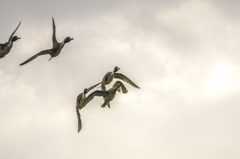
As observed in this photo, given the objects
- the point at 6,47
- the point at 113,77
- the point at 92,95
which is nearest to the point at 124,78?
the point at 113,77

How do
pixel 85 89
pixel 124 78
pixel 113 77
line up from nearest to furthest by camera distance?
pixel 85 89
pixel 113 77
pixel 124 78

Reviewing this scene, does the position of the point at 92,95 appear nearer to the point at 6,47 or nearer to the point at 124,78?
the point at 124,78

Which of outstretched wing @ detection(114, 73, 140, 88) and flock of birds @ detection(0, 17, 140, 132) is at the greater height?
outstretched wing @ detection(114, 73, 140, 88)

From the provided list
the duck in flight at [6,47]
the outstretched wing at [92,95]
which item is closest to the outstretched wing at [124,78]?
the outstretched wing at [92,95]

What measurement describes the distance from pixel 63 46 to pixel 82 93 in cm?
251

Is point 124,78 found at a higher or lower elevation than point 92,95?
higher

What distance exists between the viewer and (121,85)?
26.0m

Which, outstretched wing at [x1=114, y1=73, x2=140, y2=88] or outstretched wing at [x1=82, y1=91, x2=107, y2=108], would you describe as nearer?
outstretched wing at [x1=82, y1=91, x2=107, y2=108]

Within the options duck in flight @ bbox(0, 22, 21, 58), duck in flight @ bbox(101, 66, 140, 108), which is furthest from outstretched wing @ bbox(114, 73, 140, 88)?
duck in flight @ bbox(0, 22, 21, 58)

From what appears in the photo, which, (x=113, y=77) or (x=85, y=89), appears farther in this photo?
(x=113, y=77)

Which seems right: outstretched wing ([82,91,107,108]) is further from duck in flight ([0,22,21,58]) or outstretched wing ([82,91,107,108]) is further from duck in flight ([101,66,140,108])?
duck in flight ([0,22,21,58])

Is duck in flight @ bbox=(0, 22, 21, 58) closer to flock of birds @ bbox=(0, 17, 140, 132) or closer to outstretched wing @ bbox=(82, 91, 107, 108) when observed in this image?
flock of birds @ bbox=(0, 17, 140, 132)

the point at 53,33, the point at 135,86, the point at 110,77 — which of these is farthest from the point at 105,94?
the point at 53,33

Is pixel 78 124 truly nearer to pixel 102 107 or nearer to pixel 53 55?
pixel 102 107
